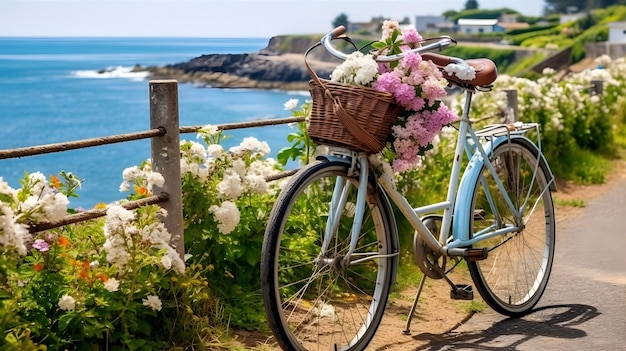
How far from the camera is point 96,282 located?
413cm

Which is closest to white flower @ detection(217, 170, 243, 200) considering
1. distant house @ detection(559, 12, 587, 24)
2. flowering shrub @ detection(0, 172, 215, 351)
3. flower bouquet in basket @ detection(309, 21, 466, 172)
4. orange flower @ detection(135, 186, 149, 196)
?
orange flower @ detection(135, 186, 149, 196)

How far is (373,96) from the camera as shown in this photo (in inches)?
168

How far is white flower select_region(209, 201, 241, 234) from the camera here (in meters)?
4.99

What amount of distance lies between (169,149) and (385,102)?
1.18 metres

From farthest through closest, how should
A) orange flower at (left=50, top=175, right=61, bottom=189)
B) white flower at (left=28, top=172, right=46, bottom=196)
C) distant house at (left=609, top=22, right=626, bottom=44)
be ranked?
distant house at (left=609, top=22, right=626, bottom=44) → orange flower at (left=50, top=175, right=61, bottom=189) → white flower at (left=28, top=172, right=46, bottom=196)

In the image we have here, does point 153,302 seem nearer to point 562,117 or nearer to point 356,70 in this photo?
point 356,70

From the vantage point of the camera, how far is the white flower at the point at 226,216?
499cm

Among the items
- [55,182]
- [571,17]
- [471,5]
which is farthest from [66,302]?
[471,5]

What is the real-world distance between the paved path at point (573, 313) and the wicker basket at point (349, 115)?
132 centimetres

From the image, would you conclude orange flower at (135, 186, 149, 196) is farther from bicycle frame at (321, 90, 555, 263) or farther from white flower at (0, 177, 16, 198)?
bicycle frame at (321, 90, 555, 263)

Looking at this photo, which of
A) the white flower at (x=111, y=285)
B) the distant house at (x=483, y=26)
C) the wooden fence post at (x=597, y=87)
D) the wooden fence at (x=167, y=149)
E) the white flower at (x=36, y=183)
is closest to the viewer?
the white flower at (x=111, y=285)

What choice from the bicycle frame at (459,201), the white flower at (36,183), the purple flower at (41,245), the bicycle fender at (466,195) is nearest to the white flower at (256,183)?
the bicycle frame at (459,201)

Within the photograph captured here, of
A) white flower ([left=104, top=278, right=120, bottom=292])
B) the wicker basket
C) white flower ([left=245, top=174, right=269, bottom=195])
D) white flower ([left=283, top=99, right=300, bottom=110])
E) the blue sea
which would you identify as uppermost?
the wicker basket

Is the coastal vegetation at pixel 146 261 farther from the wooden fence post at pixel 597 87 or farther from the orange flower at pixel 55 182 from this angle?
the wooden fence post at pixel 597 87
